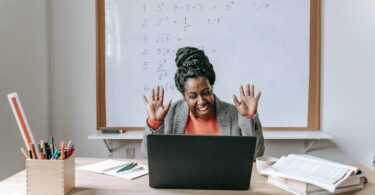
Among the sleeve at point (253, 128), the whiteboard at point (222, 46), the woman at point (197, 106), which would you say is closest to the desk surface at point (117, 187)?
the sleeve at point (253, 128)

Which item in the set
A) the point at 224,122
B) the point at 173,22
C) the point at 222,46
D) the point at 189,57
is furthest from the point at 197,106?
the point at 173,22

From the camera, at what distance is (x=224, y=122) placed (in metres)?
1.86

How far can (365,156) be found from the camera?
94.8 inches

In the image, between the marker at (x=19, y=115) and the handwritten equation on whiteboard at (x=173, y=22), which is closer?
the marker at (x=19, y=115)

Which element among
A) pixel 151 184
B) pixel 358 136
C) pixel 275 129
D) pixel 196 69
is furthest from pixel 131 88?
pixel 358 136

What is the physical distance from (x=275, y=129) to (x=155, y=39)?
1.06 m

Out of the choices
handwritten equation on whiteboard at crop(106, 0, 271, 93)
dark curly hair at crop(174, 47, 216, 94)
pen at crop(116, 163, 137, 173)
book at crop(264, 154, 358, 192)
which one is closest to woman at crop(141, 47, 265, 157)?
dark curly hair at crop(174, 47, 216, 94)

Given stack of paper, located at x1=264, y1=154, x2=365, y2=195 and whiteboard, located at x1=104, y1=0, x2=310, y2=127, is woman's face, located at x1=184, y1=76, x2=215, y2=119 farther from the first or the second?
stack of paper, located at x1=264, y1=154, x2=365, y2=195

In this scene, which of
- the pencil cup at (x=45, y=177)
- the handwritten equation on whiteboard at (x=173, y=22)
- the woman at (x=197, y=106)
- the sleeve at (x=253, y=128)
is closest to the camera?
the pencil cup at (x=45, y=177)

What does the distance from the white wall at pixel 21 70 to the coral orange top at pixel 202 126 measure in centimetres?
97

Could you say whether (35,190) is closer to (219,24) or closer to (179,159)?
(179,159)

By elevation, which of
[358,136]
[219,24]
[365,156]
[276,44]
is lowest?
[365,156]

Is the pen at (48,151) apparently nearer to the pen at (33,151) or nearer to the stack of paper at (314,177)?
the pen at (33,151)

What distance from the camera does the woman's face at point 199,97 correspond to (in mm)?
1894
